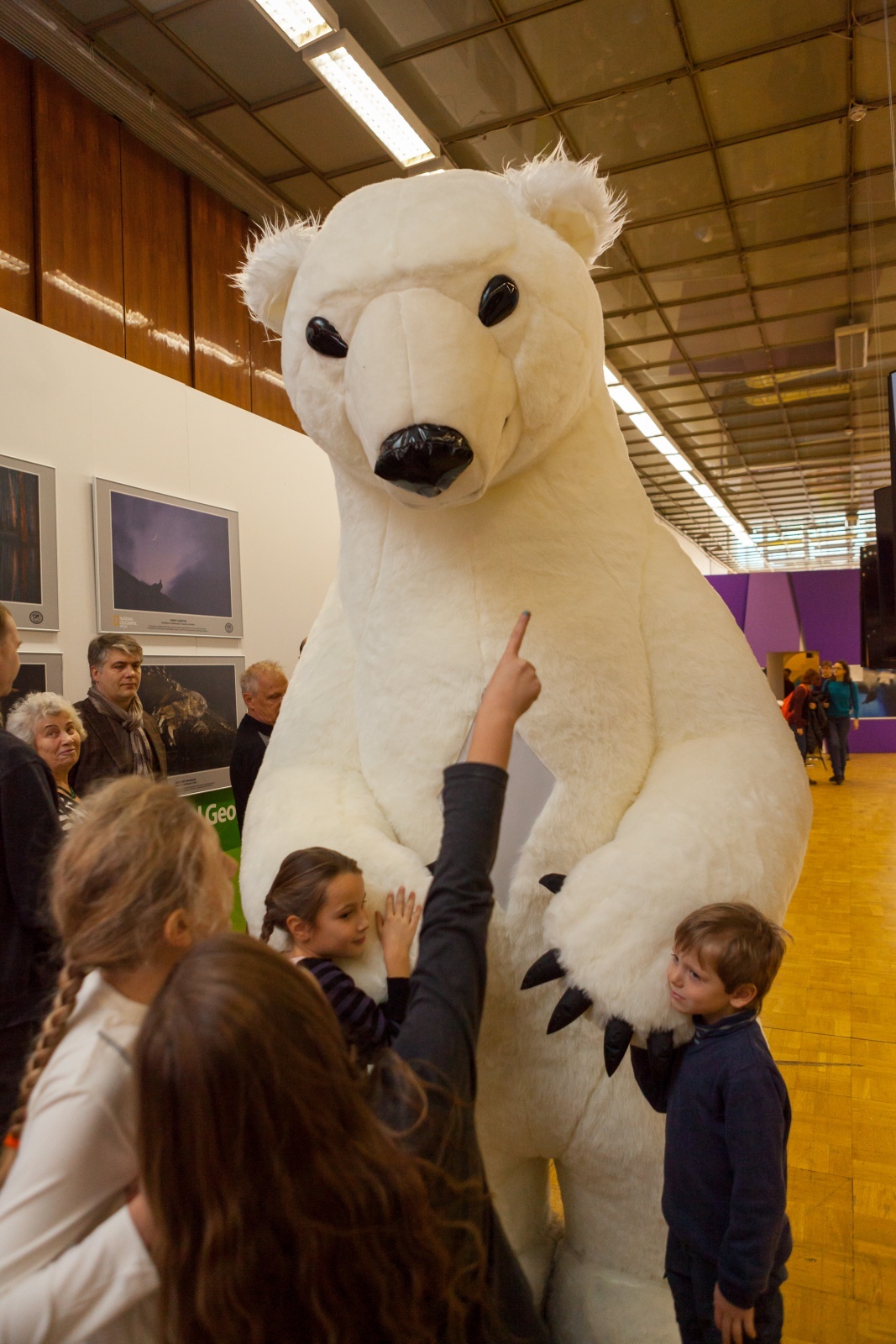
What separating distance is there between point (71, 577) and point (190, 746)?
0.98m

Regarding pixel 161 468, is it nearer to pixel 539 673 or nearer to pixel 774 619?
pixel 539 673

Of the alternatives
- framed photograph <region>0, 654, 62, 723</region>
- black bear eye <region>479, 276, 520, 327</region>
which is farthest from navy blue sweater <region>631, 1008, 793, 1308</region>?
framed photograph <region>0, 654, 62, 723</region>

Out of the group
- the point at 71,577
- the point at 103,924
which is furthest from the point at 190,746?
the point at 103,924

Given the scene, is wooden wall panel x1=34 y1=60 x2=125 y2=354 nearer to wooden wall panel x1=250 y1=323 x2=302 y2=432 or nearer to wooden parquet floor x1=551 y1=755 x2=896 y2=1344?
wooden wall panel x1=250 y1=323 x2=302 y2=432

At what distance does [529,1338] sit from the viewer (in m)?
0.80

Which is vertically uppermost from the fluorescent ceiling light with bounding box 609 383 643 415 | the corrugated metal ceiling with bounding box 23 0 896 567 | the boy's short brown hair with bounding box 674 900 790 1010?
the corrugated metal ceiling with bounding box 23 0 896 567

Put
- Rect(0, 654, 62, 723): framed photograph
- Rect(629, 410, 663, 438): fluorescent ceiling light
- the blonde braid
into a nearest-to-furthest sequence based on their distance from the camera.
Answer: the blonde braid → Rect(0, 654, 62, 723): framed photograph → Rect(629, 410, 663, 438): fluorescent ceiling light

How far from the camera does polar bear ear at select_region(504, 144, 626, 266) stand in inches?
51.3

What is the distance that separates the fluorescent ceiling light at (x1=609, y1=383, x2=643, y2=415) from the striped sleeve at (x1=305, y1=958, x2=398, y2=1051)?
7.40 meters

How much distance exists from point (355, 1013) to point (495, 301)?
98 centimetres

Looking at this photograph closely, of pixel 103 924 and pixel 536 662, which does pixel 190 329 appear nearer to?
pixel 536 662

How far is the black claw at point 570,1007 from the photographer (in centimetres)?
113

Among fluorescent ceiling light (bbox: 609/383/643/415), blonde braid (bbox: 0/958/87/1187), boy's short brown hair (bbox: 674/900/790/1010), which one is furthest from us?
fluorescent ceiling light (bbox: 609/383/643/415)

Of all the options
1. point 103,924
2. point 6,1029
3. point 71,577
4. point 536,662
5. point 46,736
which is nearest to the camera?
point 103,924
